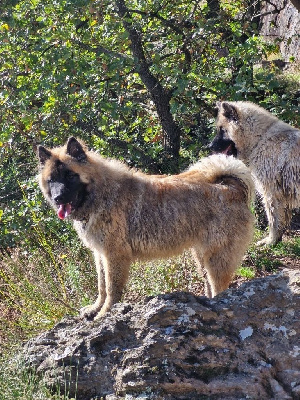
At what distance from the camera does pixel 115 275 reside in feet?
18.5

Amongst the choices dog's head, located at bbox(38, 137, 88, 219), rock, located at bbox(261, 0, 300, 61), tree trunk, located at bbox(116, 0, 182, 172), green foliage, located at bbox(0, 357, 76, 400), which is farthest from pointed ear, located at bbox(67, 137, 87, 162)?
rock, located at bbox(261, 0, 300, 61)

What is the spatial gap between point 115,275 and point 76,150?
123 centimetres

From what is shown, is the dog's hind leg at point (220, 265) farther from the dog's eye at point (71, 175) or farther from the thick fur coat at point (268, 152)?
the thick fur coat at point (268, 152)

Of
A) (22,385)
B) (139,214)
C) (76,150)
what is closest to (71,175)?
(76,150)

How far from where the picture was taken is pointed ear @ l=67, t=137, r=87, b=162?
5.79m

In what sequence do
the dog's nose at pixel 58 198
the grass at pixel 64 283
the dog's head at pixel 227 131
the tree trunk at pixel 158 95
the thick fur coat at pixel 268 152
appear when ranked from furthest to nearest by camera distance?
1. the dog's head at pixel 227 131
2. the tree trunk at pixel 158 95
3. the thick fur coat at pixel 268 152
4. the grass at pixel 64 283
5. the dog's nose at pixel 58 198

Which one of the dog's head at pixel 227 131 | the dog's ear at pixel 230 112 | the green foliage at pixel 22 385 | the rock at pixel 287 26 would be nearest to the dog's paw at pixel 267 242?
the dog's head at pixel 227 131

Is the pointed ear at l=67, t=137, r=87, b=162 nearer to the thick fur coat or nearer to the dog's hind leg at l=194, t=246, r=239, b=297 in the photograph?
the dog's hind leg at l=194, t=246, r=239, b=297

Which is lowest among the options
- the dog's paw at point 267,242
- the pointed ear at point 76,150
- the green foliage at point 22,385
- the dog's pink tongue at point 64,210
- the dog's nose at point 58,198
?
the dog's paw at point 267,242

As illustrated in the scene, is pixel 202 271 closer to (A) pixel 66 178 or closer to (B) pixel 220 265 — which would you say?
(B) pixel 220 265

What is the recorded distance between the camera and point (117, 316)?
452cm

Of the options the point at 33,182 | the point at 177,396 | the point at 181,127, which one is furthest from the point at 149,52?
the point at 177,396

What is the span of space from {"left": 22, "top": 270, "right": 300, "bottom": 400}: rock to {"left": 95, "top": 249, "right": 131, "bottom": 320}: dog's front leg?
1.03 m

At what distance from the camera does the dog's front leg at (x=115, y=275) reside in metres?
5.64
